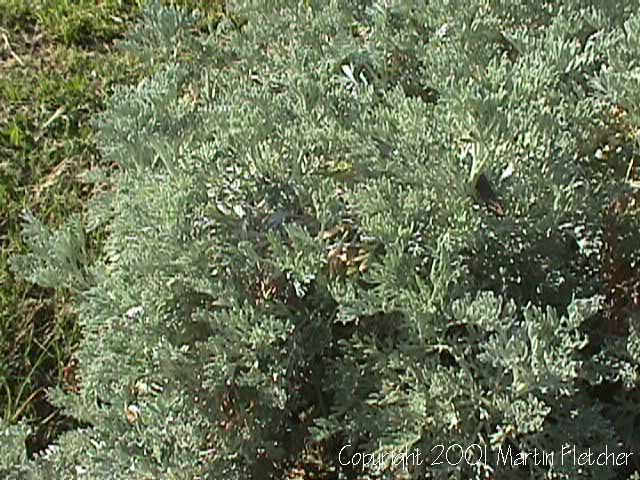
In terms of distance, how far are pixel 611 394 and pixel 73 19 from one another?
2.65m

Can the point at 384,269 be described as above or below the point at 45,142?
below

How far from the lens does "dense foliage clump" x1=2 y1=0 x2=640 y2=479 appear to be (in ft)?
6.54

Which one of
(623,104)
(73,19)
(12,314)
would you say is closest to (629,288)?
(623,104)

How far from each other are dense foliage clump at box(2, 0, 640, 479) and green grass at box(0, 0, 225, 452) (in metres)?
0.54

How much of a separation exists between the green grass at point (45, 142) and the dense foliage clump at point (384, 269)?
1.76 feet

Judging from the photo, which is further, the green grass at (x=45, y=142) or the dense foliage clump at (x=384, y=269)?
the green grass at (x=45, y=142)

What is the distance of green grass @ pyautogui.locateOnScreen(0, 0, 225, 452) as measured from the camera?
9.64 ft

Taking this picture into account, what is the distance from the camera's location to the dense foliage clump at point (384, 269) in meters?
1.99

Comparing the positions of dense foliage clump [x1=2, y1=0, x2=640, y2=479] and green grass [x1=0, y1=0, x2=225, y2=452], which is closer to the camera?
dense foliage clump [x1=2, y1=0, x2=640, y2=479]

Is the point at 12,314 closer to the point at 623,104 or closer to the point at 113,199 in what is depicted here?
the point at 113,199

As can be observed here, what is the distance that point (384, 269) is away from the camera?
199 centimetres

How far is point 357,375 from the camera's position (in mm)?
2109

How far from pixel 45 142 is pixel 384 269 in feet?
6.40

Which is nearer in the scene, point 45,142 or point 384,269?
point 384,269
